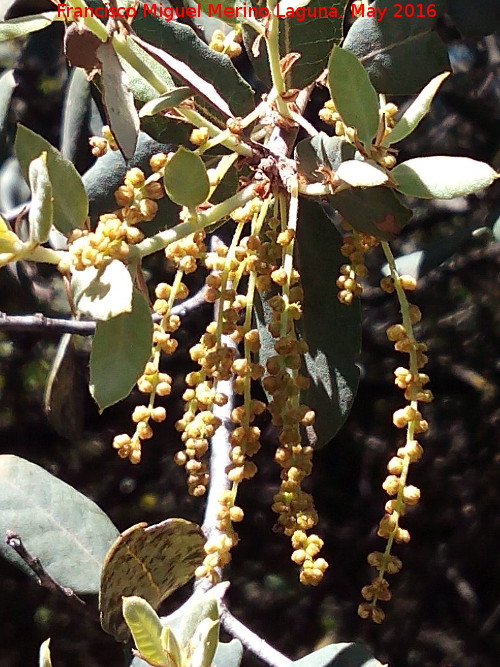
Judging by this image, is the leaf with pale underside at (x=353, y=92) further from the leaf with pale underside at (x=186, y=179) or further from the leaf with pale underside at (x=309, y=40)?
the leaf with pale underside at (x=309, y=40)

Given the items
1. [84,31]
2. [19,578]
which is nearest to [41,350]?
[19,578]

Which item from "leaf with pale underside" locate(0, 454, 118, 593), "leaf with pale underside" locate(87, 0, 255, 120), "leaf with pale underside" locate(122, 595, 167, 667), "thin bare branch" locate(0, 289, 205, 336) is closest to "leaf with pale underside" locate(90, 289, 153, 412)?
"leaf with pale underside" locate(122, 595, 167, 667)

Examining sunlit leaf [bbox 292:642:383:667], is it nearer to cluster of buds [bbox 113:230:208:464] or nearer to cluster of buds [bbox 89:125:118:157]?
cluster of buds [bbox 113:230:208:464]

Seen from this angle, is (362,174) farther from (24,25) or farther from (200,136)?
(24,25)

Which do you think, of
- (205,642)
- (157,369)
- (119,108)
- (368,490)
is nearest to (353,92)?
(119,108)

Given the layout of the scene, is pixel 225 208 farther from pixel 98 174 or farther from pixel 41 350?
pixel 41 350

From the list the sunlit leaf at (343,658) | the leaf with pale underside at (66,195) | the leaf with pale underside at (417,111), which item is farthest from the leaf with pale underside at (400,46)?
the sunlit leaf at (343,658)
